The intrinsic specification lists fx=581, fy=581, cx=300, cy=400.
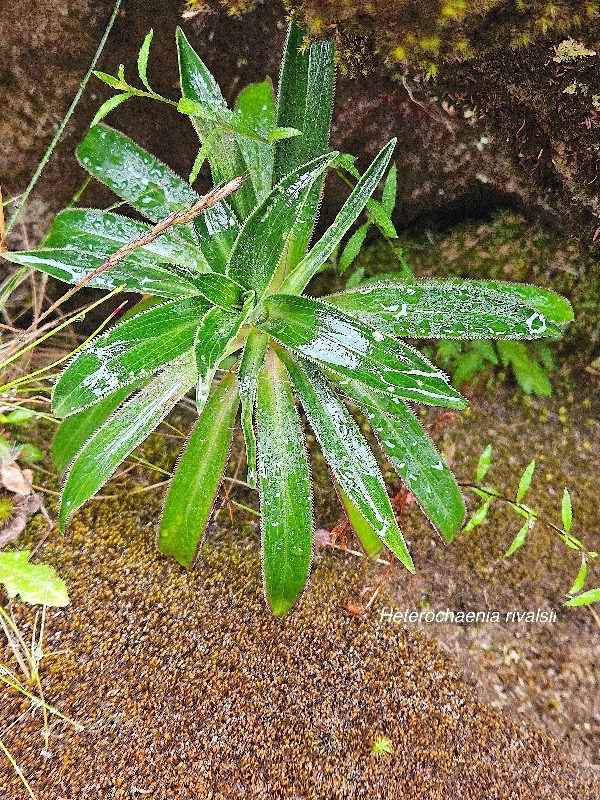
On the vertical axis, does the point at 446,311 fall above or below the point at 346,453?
above

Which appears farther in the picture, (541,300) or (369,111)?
(369,111)

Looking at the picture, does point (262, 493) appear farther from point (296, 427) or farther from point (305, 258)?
point (305, 258)

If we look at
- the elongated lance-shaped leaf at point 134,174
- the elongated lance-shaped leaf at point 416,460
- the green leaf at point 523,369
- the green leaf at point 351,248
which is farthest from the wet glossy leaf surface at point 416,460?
the elongated lance-shaped leaf at point 134,174

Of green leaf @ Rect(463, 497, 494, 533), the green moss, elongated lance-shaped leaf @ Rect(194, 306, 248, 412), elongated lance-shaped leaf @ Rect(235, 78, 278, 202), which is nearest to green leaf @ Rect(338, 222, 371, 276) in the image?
elongated lance-shaped leaf @ Rect(235, 78, 278, 202)

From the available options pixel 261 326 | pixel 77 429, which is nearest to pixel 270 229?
pixel 261 326

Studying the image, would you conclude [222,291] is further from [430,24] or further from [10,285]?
[10,285]

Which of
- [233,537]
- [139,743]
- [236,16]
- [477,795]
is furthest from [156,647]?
[236,16]

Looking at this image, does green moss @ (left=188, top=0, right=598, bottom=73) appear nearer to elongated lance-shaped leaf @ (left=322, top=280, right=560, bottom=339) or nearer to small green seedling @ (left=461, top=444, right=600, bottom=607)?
elongated lance-shaped leaf @ (left=322, top=280, right=560, bottom=339)
